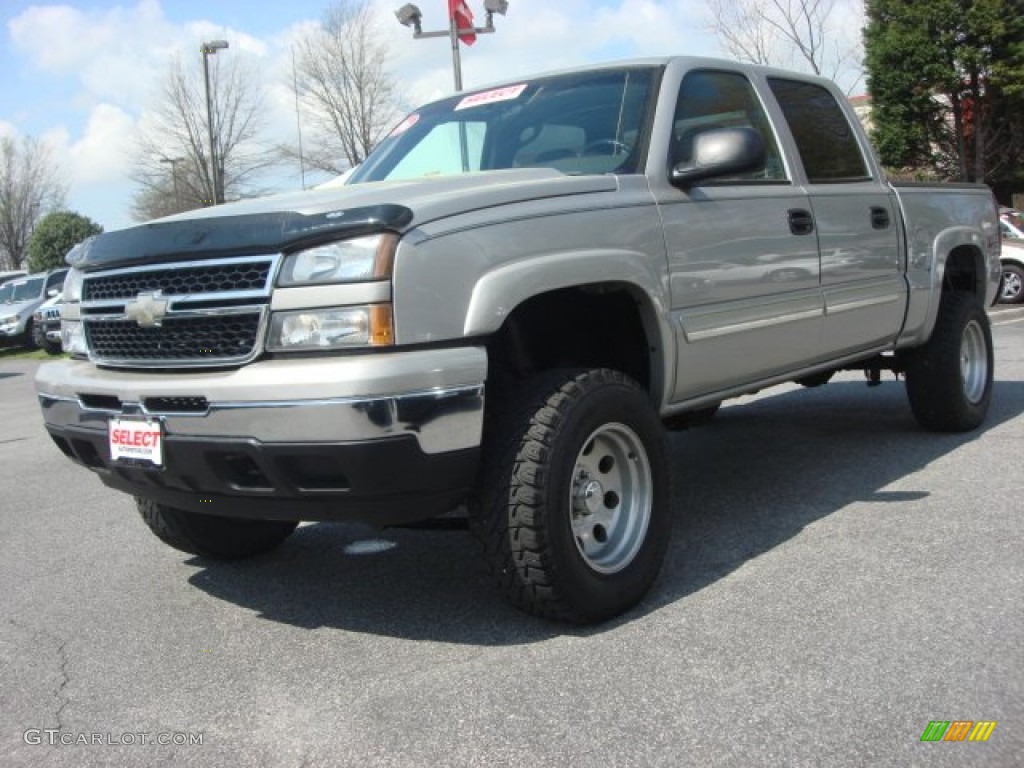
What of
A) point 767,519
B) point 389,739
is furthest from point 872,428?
point 389,739

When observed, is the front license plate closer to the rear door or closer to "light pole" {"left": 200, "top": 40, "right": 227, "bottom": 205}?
the rear door

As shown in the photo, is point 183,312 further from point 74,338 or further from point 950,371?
point 950,371

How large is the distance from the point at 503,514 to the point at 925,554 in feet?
5.88

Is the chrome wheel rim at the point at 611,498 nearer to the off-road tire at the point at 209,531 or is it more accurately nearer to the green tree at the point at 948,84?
the off-road tire at the point at 209,531

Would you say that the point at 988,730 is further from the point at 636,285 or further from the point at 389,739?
the point at 636,285

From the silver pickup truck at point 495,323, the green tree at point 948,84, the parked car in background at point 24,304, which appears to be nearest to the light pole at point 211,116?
the parked car in background at point 24,304

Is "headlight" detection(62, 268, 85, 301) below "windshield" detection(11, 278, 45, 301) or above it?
above

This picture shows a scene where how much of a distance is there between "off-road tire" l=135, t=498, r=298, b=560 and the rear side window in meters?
2.92

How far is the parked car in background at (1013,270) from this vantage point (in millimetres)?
15656

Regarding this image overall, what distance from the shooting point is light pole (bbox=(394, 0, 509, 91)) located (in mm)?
13289

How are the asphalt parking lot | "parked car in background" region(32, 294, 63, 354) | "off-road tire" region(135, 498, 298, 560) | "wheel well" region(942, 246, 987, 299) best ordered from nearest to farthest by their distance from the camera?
the asphalt parking lot, "off-road tire" region(135, 498, 298, 560), "wheel well" region(942, 246, 987, 299), "parked car in background" region(32, 294, 63, 354)

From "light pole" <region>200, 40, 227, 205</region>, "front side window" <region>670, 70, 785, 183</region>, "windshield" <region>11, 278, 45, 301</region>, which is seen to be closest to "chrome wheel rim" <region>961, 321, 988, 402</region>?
"front side window" <region>670, 70, 785, 183</region>

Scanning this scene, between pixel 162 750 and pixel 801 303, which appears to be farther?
→ pixel 801 303

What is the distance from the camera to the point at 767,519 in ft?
14.7
